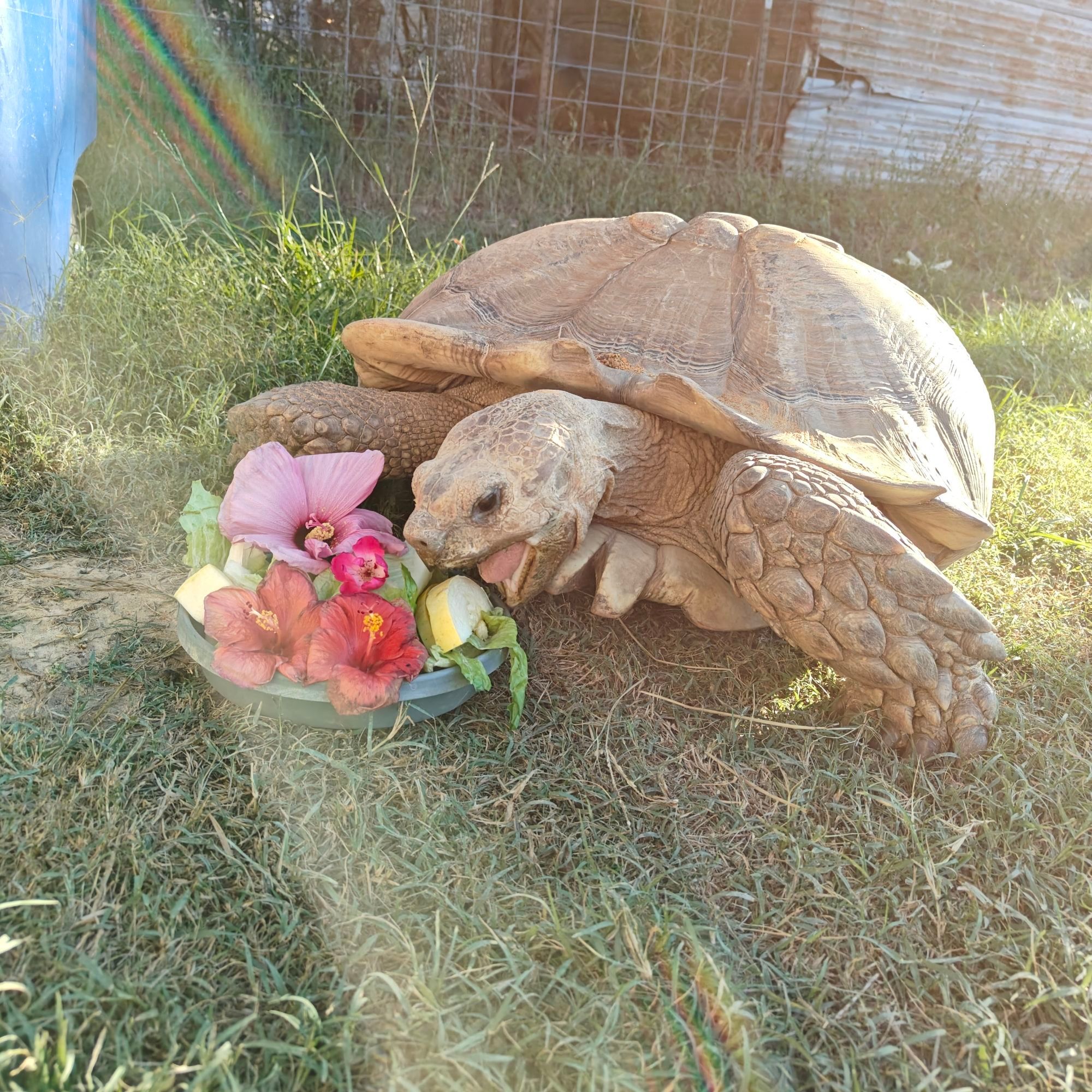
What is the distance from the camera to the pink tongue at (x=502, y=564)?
210cm

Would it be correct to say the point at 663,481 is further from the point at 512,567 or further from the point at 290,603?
the point at 290,603

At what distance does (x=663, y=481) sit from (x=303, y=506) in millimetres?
921

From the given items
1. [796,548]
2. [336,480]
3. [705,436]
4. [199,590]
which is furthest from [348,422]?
[796,548]

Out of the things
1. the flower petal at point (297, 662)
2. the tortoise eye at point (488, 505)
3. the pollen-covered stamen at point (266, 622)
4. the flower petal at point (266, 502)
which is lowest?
the flower petal at point (297, 662)

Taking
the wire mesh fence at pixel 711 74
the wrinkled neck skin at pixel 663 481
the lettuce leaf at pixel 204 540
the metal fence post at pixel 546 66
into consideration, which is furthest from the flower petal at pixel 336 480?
the metal fence post at pixel 546 66

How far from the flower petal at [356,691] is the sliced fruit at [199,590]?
0.35m

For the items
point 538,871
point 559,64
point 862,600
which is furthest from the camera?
point 559,64

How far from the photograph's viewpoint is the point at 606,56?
7.30 m

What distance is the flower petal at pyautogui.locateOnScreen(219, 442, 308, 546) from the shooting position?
2.09 meters

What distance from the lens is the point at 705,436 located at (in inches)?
93.7

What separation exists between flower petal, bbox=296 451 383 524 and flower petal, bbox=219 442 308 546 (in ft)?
0.07

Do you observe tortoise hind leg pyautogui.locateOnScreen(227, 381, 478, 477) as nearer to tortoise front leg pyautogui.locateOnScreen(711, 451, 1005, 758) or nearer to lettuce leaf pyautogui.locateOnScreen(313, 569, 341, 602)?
lettuce leaf pyautogui.locateOnScreen(313, 569, 341, 602)

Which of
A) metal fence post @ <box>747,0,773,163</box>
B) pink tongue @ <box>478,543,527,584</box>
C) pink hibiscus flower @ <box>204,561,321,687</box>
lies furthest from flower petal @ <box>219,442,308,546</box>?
metal fence post @ <box>747,0,773,163</box>

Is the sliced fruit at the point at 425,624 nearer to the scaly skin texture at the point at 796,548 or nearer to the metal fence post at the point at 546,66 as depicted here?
the scaly skin texture at the point at 796,548
